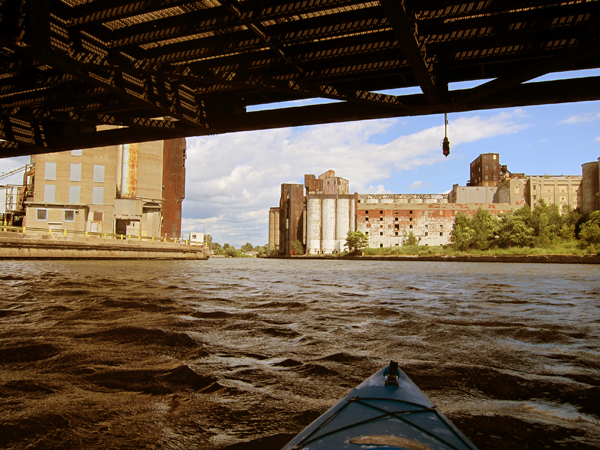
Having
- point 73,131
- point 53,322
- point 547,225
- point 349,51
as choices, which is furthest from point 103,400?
point 547,225

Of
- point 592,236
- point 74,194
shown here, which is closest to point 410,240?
point 592,236

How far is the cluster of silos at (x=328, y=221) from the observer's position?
85688 mm

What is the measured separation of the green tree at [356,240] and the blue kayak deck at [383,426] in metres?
78.2

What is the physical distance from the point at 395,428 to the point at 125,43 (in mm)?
7507

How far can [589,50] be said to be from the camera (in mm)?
5945

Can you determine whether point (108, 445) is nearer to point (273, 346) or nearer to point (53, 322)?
point (273, 346)

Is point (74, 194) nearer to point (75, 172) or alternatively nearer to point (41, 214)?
point (75, 172)

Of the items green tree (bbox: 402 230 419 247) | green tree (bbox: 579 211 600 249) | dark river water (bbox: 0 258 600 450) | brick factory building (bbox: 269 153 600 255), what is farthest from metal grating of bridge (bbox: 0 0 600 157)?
brick factory building (bbox: 269 153 600 255)

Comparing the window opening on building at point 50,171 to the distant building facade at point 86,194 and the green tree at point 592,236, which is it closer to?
the distant building facade at point 86,194

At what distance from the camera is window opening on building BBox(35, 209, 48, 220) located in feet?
123

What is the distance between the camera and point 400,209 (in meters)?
87.4

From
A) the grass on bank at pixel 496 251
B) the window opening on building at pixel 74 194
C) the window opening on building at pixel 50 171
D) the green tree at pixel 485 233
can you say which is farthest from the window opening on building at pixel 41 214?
the green tree at pixel 485 233

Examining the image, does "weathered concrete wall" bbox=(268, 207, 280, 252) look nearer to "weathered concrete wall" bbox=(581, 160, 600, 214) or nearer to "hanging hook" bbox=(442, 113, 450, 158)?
"weathered concrete wall" bbox=(581, 160, 600, 214)

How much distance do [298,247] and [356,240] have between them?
14.9m
